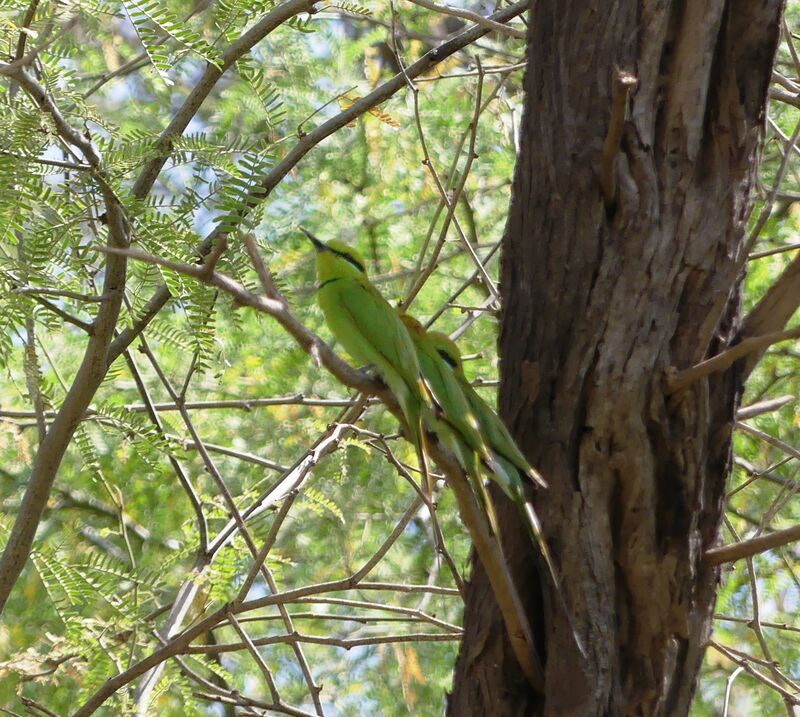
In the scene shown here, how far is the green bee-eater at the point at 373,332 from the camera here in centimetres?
208

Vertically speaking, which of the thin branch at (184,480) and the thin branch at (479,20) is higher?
the thin branch at (479,20)

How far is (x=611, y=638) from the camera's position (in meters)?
1.87

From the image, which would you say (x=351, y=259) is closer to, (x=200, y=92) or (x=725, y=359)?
(x=200, y=92)

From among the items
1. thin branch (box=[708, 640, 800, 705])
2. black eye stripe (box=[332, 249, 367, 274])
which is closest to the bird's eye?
black eye stripe (box=[332, 249, 367, 274])

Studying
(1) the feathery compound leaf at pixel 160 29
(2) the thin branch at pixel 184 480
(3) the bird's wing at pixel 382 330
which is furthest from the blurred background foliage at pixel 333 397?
(1) the feathery compound leaf at pixel 160 29

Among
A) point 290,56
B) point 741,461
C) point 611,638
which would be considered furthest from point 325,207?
point 611,638

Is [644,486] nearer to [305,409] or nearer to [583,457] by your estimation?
[583,457]

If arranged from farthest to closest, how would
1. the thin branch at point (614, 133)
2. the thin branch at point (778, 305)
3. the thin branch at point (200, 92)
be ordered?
the thin branch at point (200, 92) → the thin branch at point (778, 305) → the thin branch at point (614, 133)

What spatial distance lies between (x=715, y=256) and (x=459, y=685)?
939 millimetres

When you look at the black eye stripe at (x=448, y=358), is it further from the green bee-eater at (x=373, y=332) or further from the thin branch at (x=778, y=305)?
the thin branch at (x=778, y=305)

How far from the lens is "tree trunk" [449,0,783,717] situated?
1892 millimetres

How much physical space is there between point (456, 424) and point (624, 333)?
375mm

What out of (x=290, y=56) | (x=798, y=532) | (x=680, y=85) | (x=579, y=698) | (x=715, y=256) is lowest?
(x=579, y=698)

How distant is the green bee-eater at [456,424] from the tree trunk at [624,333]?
0.32 ft
